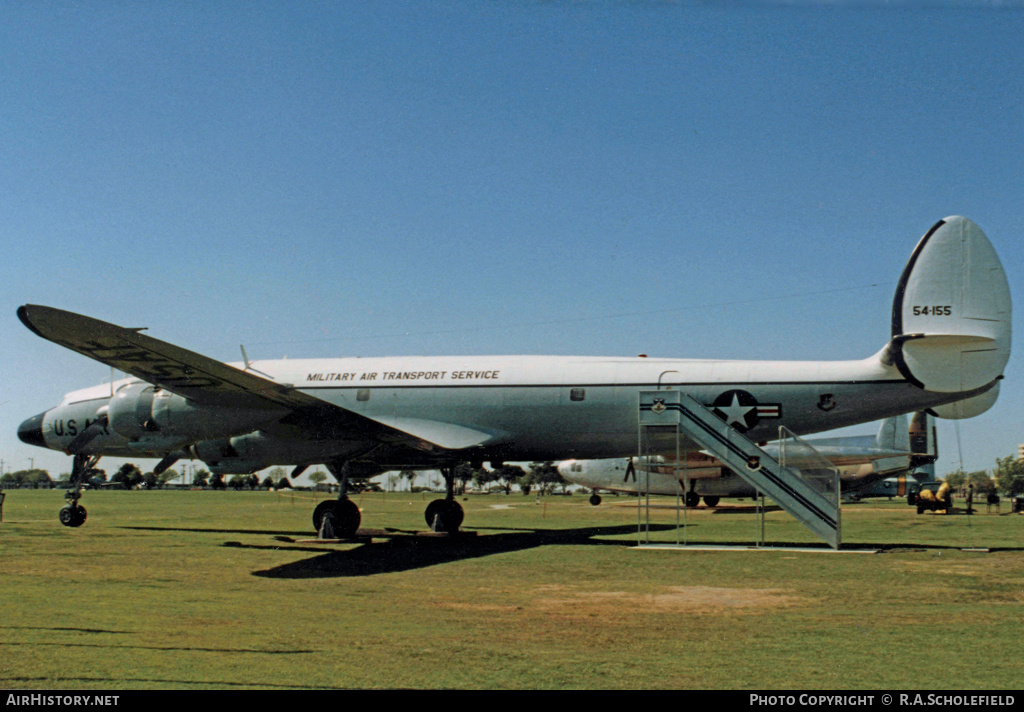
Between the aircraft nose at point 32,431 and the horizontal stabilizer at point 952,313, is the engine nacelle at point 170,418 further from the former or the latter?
the horizontal stabilizer at point 952,313

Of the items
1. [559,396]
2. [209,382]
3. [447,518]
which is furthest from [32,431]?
[559,396]

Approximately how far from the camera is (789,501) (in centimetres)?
1675

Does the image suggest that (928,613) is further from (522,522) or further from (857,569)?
(522,522)

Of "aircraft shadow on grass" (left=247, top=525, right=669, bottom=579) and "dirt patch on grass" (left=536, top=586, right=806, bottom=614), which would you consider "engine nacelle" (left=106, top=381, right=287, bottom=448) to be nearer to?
"aircraft shadow on grass" (left=247, top=525, right=669, bottom=579)

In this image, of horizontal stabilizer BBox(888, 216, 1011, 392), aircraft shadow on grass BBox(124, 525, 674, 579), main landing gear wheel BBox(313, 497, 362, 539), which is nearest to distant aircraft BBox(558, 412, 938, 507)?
aircraft shadow on grass BBox(124, 525, 674, 579)

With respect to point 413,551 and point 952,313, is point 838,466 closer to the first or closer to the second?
point 952,313

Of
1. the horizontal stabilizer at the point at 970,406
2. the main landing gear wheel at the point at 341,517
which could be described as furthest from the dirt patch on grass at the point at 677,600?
the horizontal stabilizer at the point at 970,406

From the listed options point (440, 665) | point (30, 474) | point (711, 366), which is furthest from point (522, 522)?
point (30, 474)

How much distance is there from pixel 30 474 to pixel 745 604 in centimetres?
18190

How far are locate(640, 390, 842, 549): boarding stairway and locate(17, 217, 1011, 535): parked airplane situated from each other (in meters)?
0.77

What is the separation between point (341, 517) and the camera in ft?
61.2

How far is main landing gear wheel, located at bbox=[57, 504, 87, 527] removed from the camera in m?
21.5

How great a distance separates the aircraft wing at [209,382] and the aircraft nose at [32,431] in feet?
27.0

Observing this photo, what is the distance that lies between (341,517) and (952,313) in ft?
46.1
